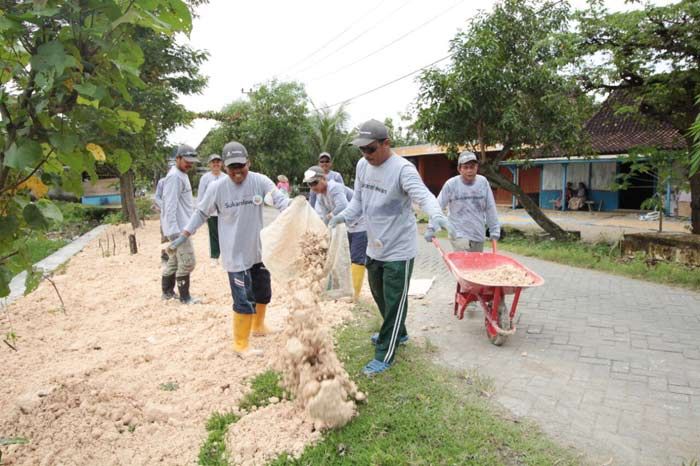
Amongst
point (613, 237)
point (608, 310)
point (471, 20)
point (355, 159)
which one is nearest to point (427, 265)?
point (608, 310)

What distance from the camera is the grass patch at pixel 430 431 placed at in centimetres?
272

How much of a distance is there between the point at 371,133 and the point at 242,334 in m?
2.06

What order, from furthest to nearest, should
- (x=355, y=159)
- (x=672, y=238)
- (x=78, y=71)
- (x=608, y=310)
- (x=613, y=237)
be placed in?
(x=355, y=159) → (x=613, y=237) → (x=672, y=238) → (x=608, y=310) → (x=78, y=71)

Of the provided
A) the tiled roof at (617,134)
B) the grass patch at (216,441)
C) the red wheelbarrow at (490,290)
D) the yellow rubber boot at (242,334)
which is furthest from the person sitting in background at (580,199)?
the grass patch at (216,441)

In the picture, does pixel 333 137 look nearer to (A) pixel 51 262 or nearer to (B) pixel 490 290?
(A) pixel 51 262

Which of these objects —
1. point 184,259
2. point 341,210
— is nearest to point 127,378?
point 184,259

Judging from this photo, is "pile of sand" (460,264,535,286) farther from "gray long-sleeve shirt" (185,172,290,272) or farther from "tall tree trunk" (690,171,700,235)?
"tall tree trunk" (690,171,700,235)

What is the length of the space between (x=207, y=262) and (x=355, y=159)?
816 inches

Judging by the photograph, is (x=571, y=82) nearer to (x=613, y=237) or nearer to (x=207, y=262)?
(x=613, y=237)

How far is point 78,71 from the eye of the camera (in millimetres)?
1950

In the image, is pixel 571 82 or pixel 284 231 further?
pixel 571 82

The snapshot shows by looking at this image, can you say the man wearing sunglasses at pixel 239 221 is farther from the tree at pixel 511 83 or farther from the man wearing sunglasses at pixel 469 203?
the tree at pixel 511 83

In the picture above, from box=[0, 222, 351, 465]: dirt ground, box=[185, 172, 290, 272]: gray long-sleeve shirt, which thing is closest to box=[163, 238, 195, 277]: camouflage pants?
box=[0, 222, 351, 465]: dirt ground

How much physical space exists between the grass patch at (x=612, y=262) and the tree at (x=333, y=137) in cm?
1700
